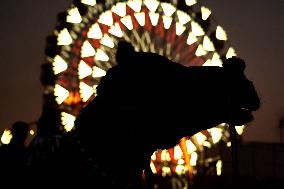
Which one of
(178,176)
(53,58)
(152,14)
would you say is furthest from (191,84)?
(152,14)

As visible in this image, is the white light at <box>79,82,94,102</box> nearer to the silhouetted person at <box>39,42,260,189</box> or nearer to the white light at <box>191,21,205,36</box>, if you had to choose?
the white light at <box>191,21,205,36</box>

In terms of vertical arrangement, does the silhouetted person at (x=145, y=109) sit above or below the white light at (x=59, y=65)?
below

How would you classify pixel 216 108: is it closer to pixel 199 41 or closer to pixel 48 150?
pixel 48 150

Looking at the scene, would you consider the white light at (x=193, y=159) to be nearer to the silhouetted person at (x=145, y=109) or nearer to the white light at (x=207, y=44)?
the white light at (x=207, y=44)

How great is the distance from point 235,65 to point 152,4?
1463 centimetres

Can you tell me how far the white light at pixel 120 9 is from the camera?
16781mm

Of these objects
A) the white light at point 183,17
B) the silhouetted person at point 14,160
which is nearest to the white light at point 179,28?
the white light at point 183,17

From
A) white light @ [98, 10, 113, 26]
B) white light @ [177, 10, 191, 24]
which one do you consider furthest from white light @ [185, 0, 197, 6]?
white light @ [98, 10, 113, 26]

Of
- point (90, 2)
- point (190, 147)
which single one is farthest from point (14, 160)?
point (90, 2)

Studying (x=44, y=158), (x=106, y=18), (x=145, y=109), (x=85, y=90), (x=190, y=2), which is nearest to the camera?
(x=44, y=158)

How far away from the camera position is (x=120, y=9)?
17.0 metres

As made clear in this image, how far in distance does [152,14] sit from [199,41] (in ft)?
5.62

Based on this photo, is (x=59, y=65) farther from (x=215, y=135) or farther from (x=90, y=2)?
(x=215, y=135)

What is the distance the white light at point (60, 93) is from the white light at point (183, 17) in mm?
4694
